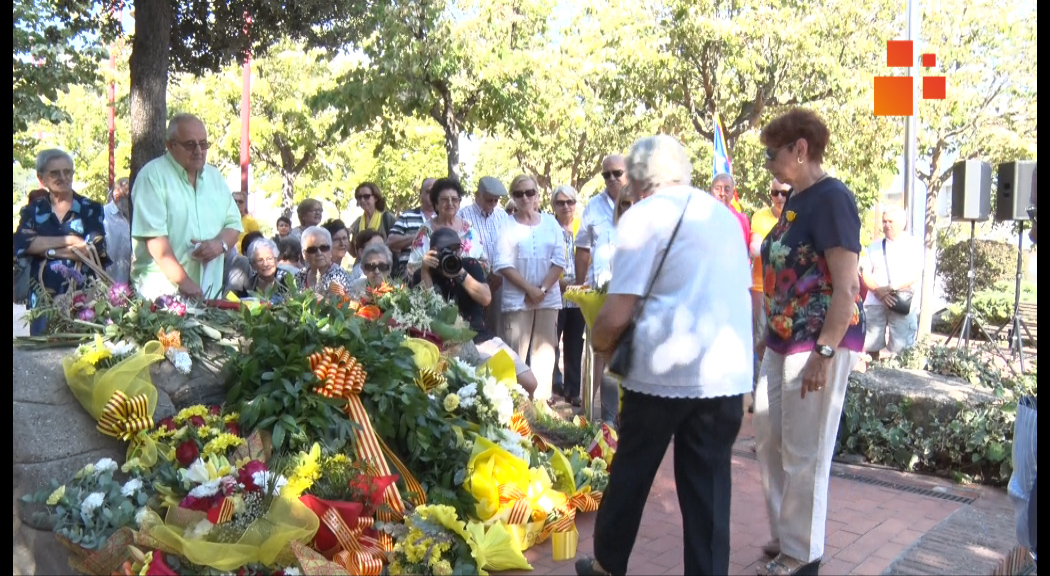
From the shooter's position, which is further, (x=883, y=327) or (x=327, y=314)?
(x=883, y=327)

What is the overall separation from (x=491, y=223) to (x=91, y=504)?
4146mm

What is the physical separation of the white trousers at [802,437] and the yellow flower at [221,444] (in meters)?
2.22

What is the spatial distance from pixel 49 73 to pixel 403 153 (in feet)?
79.4

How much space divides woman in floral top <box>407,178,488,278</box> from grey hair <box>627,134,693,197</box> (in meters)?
3.07

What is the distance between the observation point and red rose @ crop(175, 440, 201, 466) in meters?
3.98

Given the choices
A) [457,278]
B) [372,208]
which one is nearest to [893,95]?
[372,208]

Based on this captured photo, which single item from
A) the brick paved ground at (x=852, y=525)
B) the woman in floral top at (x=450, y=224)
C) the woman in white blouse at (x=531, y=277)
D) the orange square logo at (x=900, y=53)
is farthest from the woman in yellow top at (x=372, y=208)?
the orange square logo at (x=900, y=53)

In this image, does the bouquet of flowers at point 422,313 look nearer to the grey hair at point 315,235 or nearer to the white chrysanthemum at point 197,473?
the grey hair at point 315,235

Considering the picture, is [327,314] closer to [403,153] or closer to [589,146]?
[589,146]

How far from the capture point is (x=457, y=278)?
20.7ft

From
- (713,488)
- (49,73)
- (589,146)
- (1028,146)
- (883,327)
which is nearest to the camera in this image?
(713,488)

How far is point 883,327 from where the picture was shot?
8.85 meters

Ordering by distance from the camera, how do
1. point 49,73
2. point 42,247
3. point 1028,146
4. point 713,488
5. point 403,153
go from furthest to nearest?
point 403,153 < point 1028,146 < point 49,73 < point 42,247 < point 713,488
